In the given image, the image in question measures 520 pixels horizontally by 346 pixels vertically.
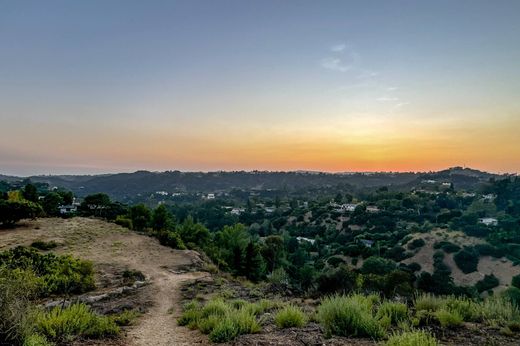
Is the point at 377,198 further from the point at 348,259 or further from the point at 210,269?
the point at 210,269

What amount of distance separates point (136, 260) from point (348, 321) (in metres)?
19.7

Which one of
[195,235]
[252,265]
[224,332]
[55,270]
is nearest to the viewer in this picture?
[224,332]

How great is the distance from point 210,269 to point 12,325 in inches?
779

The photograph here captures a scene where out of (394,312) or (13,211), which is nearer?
(394,312)

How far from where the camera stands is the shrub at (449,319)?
742 centimetres

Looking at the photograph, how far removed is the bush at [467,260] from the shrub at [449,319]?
5683 cm

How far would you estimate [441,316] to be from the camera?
7.60 metres

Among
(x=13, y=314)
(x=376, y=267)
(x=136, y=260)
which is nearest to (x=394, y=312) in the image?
(x=13, y=314)

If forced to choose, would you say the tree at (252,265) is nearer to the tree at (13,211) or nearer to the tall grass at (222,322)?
the tree at (13,211)

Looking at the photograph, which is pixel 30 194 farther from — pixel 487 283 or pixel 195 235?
pixel 487 283

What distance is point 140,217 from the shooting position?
1565 inches

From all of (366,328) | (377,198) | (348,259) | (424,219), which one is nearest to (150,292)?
(366,328)

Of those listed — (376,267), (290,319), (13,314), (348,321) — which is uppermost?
(13,314)

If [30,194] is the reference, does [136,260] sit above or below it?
below
